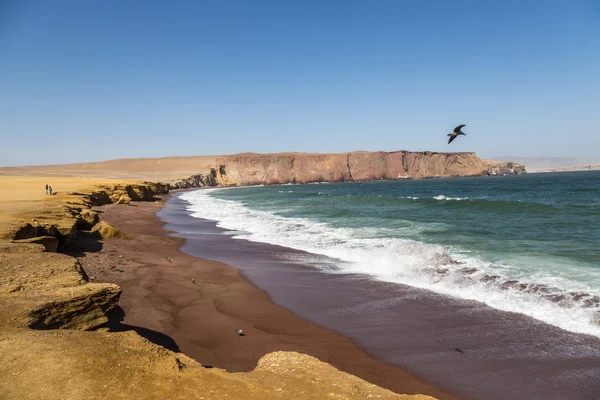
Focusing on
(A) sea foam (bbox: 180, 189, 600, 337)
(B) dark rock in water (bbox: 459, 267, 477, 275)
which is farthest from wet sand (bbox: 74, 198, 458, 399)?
(B) dark rock in water (bbox: 459, 267, 477, 275)

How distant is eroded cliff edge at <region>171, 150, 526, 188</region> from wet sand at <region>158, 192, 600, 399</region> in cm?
13634

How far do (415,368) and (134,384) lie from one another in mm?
4333

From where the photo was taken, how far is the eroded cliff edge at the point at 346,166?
149 meters

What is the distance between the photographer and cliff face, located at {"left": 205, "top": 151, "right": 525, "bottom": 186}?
15025 cm

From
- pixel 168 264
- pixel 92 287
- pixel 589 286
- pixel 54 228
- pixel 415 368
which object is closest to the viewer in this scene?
pixel 92 287

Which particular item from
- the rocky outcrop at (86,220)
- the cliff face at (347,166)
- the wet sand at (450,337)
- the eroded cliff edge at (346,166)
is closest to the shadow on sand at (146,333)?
the wet sand at (450,337)

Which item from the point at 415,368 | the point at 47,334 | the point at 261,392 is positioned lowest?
the point at 415,368

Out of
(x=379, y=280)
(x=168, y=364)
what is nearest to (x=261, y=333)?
(x=168, y=364)

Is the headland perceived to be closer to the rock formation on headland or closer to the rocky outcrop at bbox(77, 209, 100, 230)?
the rock formation on headland

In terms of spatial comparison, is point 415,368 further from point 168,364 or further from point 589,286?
point 589,286

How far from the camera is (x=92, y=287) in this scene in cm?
529

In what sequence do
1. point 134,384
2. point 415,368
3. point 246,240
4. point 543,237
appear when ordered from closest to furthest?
point 134,384 < point 415,368 < point 543,237 < point 246,240

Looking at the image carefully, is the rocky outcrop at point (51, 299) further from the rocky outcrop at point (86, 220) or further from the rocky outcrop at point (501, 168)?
the rocky outcrop at point (501, 168)

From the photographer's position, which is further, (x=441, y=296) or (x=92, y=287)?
(x=441, y=296)
